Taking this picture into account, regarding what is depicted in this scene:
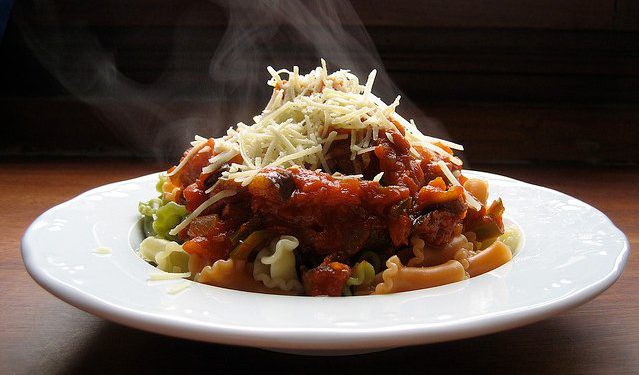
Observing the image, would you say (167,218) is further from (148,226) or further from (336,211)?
(336,211)

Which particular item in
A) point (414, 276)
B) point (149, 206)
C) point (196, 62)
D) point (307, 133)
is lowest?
point (196, 62)

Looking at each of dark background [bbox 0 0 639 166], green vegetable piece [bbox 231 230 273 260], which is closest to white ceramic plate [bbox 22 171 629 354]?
green vegetable piece [bbox 231 230 273 260]

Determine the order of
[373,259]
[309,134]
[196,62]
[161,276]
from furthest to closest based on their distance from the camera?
Answer: [196,62], [309,134], [373,259], [161,276]

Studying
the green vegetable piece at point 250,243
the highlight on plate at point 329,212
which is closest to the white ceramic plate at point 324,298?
the highlight on plate at point 329,212

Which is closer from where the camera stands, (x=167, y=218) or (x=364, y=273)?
(x=364, y=273)

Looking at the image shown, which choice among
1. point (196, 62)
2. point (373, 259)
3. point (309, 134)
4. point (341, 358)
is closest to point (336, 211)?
point (373, 259)

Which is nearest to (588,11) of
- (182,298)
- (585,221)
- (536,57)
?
(536,57)

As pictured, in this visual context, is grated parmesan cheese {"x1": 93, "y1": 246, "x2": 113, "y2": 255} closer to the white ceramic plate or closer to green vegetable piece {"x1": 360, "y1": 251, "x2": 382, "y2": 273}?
the white ceramic plate
